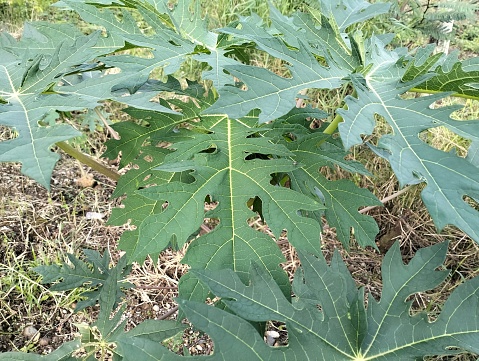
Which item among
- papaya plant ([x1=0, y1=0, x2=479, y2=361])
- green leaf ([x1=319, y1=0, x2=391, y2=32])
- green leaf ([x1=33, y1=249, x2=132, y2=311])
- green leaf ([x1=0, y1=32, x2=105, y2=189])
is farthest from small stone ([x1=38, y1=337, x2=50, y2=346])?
green leaf ([x1=319, y1=0, x2=391, y2=32])

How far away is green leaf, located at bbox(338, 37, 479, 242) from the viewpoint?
0.59 metres

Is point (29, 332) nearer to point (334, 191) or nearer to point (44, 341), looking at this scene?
point (44, 341)

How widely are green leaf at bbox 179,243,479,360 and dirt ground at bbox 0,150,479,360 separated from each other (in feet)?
3.65

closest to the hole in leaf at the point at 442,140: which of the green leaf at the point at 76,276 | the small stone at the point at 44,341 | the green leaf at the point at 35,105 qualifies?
the green leaf at the point at 76,276

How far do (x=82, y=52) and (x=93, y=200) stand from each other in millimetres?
1766

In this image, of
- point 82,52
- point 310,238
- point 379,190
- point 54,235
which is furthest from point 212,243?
point 379,190

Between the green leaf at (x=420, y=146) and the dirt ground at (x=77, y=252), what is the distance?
3.85 ft

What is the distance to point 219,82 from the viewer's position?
2.75 feet

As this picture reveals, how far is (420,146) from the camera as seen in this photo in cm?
67

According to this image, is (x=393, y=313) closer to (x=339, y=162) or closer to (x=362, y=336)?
(x=362, y=336)

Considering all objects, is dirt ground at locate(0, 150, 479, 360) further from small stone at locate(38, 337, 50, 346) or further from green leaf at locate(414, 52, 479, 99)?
green leaf at locate(414, 52, 479, 99)

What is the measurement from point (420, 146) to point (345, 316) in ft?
0.88

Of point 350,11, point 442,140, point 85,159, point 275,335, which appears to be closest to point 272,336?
point 275,335

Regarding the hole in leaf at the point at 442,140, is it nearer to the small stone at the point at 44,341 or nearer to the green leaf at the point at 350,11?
the green leaf at the point at 350,11
